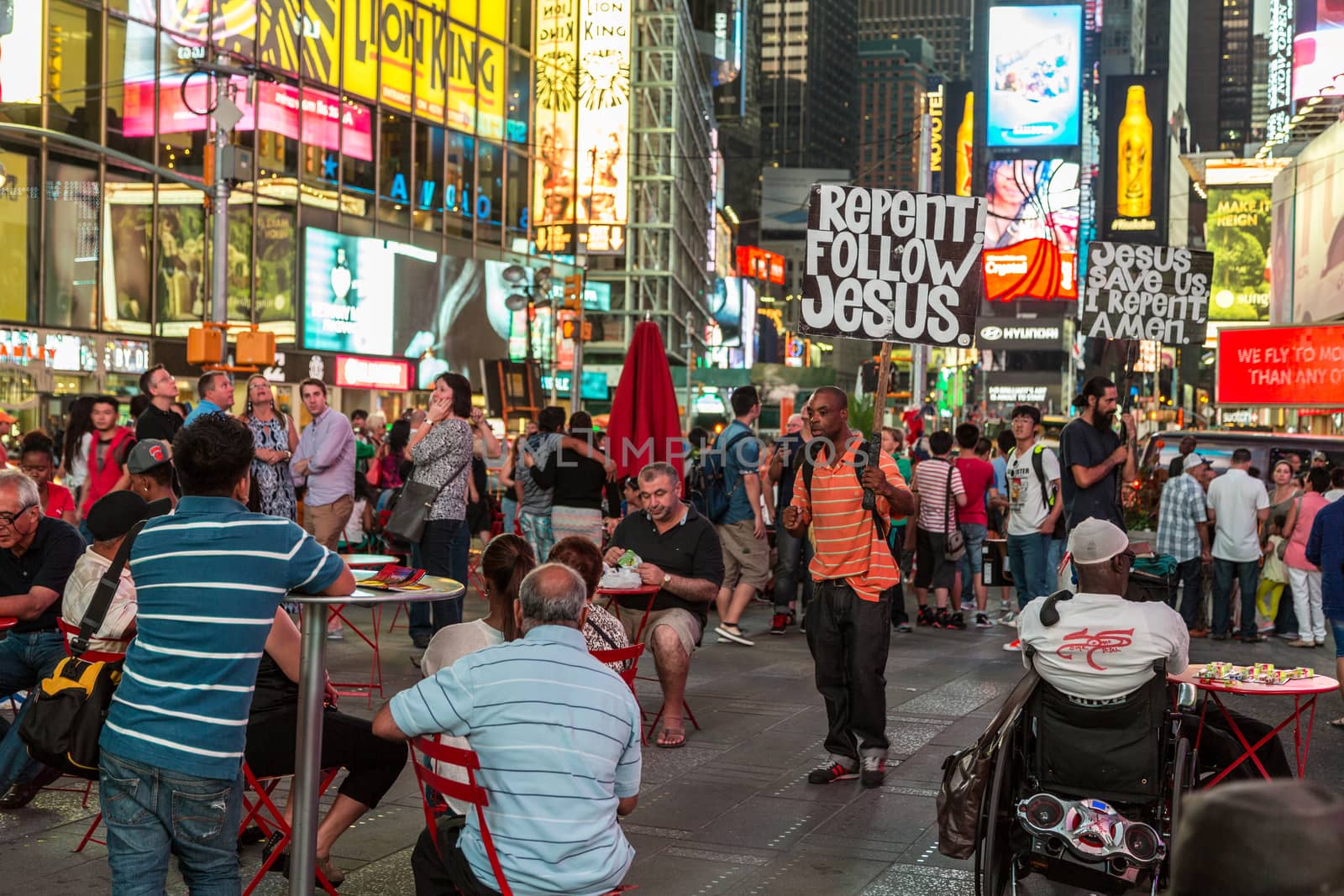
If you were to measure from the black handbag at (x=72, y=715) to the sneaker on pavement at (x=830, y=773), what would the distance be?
3600mm

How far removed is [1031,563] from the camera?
1225 cm

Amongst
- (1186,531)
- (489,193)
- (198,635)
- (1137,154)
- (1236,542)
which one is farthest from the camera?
(1137,154)

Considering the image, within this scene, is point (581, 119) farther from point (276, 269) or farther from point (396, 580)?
point (396, 580)

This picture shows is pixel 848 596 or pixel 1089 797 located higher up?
pixel 848 596

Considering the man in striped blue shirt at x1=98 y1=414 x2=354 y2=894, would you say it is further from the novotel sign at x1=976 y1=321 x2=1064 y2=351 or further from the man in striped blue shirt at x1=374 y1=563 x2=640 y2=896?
the novotel sign at x1=976 y1=321 x2=1064 y2=351

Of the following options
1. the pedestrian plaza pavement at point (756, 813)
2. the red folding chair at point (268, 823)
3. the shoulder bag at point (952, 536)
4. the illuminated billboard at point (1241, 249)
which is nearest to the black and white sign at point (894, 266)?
the pedestrian plaza pavement at point (756, 813)

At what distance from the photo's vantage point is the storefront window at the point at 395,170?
3794cm

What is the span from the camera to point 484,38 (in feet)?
135

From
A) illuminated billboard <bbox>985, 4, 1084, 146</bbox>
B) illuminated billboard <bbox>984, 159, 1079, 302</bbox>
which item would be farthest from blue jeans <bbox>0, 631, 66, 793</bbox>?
illuminated billboard <bbox>985, 4, 1084, 146</bbox>

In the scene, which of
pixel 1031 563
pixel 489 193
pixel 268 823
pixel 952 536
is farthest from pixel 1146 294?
pixel 489 193

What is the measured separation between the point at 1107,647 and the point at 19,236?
27420 mm

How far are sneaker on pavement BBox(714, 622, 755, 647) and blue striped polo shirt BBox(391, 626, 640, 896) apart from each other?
8.23m

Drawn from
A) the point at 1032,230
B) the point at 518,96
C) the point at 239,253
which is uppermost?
the point at 1032,230

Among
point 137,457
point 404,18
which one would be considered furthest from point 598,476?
point 404,18
